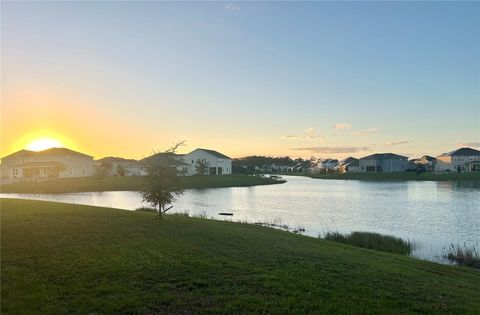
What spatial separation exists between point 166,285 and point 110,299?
120 centimetres

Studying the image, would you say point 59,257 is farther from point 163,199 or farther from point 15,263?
point 163,199

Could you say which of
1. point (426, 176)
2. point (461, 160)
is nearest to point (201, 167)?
point (426, 176)

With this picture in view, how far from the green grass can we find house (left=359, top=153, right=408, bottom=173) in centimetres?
11056

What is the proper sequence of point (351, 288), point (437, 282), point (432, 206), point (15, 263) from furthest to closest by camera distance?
point (432, 206) < point (437, 282) < point (15, 263) < point (351, 288)

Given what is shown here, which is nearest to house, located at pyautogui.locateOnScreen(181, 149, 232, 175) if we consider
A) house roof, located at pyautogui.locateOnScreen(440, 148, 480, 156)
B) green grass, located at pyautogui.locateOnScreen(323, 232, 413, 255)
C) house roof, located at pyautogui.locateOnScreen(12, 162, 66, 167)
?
house roof, located at pyautogui.locateOnScreen(12, 162, 66, 167)

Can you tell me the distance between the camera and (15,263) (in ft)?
29.0

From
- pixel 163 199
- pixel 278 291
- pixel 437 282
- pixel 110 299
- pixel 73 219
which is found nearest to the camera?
Answer: pixel 110 299

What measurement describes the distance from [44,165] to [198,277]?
8233cm

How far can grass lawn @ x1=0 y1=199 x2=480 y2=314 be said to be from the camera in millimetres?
6949

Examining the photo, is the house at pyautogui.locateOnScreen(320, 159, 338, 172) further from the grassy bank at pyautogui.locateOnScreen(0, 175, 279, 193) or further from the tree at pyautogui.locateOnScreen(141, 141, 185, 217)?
the tree at pyautogui.locateOnScreen(141, 141, 185, 217)

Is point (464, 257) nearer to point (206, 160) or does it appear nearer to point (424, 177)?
point (424, 177)

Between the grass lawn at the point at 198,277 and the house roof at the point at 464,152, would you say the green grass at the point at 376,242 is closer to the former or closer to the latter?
the grass lawn at the point at 198,277

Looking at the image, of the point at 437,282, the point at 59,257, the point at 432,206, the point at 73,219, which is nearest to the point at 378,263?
the point at 437,282

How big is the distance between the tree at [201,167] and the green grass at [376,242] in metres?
75.4
